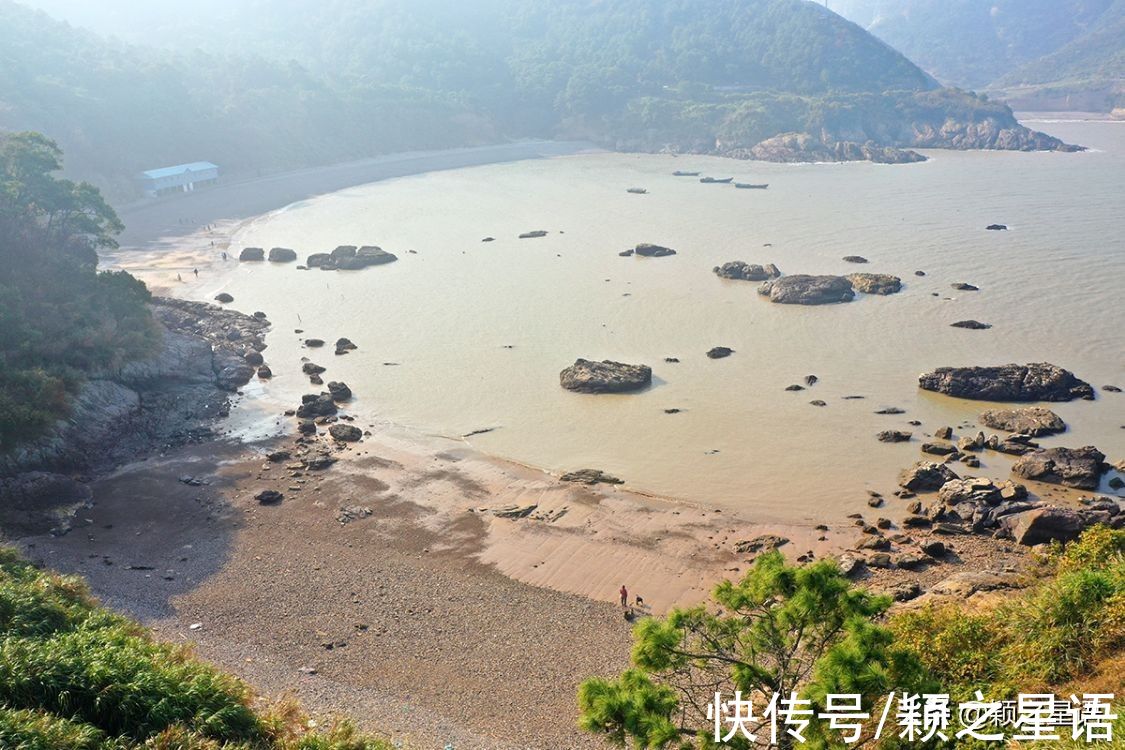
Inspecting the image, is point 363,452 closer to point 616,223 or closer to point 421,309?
point 421,309

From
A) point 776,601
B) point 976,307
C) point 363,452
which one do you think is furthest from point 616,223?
point 776,601

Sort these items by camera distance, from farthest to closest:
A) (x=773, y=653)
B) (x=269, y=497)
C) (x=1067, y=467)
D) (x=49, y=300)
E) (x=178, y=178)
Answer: (x=178, y=178) < (x=49, y=300) < (x=269, y=497) < (x=1067, y=467) < (x=773, y=653)

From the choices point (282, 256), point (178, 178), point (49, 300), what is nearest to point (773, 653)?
point (49, 300)

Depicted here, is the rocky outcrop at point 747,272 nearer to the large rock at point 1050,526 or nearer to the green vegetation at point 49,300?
the large rock at point 1050,526

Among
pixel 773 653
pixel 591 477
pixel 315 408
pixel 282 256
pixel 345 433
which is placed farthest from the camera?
pixel 282 256

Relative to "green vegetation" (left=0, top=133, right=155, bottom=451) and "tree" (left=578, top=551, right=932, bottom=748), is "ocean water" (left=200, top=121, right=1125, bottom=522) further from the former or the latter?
"tree" (left=578, top=551, right=932, bottom=748)

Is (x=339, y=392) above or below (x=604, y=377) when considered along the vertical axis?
below

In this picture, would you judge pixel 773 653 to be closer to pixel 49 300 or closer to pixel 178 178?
pixel 49 300
